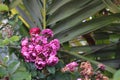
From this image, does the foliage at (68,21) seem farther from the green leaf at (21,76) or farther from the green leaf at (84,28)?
the green leaf at (21,76)

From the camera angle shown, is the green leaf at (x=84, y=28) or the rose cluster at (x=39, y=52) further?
the green leaf at (x=84, y=28)

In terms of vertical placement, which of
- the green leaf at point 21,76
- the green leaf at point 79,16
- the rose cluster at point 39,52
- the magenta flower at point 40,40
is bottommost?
the green leaf at point 21,76

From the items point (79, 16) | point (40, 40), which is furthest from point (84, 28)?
point (40, 40)

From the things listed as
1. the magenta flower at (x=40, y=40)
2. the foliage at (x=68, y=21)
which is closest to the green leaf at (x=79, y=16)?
the foliage at (x=68, y=21)

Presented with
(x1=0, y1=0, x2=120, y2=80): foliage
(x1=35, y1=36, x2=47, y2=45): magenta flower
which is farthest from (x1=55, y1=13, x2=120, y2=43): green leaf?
(x1=35, y1=36, x2=47, y2=45): magenta flower

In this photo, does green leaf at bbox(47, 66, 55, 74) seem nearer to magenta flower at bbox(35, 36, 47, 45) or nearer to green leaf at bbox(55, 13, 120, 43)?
magenta flower at bbox(35, 36, 47, 45)

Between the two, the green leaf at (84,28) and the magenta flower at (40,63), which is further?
the green leaf at (84,28)

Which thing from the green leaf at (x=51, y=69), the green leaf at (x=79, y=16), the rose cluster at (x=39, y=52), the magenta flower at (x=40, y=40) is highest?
the green leaf at (x=79, y=16)

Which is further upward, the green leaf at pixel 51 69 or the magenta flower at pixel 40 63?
the magenta flower at pixel 40 63

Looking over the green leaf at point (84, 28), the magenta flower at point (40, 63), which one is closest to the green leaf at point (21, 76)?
the magenta flower at point (40, 63)

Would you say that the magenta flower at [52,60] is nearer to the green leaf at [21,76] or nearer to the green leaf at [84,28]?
the green leaf at [21,76]

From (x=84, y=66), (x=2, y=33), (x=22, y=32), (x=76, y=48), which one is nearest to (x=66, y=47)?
(x=76, y=48)

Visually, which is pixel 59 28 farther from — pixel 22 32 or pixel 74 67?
pixel 74 67

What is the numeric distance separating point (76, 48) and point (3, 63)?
0.49 m
